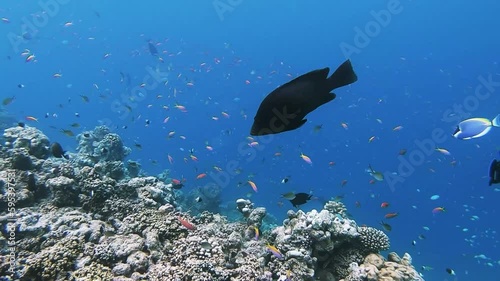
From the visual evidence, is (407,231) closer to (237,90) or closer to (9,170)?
(9,170)

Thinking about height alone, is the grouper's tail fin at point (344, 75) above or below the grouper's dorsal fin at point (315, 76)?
below

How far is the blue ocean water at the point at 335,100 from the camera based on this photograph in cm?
4519

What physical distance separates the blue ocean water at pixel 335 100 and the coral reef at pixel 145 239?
22.9m

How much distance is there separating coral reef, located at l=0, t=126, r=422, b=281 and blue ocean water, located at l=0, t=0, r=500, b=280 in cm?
2288

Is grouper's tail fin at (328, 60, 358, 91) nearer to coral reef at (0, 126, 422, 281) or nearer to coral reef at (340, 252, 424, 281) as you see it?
coral reef at (0, 126, 422, 281)

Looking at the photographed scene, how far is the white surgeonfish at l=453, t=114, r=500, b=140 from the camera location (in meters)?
4.50

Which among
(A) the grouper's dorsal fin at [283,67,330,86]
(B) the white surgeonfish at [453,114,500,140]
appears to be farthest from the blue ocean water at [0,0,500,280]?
(A) the grouper's dorsal fin at [283,67,330,86]

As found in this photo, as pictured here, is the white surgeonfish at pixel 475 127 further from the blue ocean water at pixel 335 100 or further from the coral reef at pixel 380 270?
the blue ocean water at pixel 335 100

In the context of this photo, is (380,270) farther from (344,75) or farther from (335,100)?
(335,100)

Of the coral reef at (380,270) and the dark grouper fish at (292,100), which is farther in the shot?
the coral reef at (380,270)

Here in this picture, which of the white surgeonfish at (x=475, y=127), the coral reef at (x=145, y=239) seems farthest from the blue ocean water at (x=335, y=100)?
the white surgeonfish at (x=475, y=127)

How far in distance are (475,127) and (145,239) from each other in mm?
5420

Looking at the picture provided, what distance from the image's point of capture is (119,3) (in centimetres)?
10325

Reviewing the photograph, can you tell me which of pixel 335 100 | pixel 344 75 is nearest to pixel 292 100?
pixel 344 75
